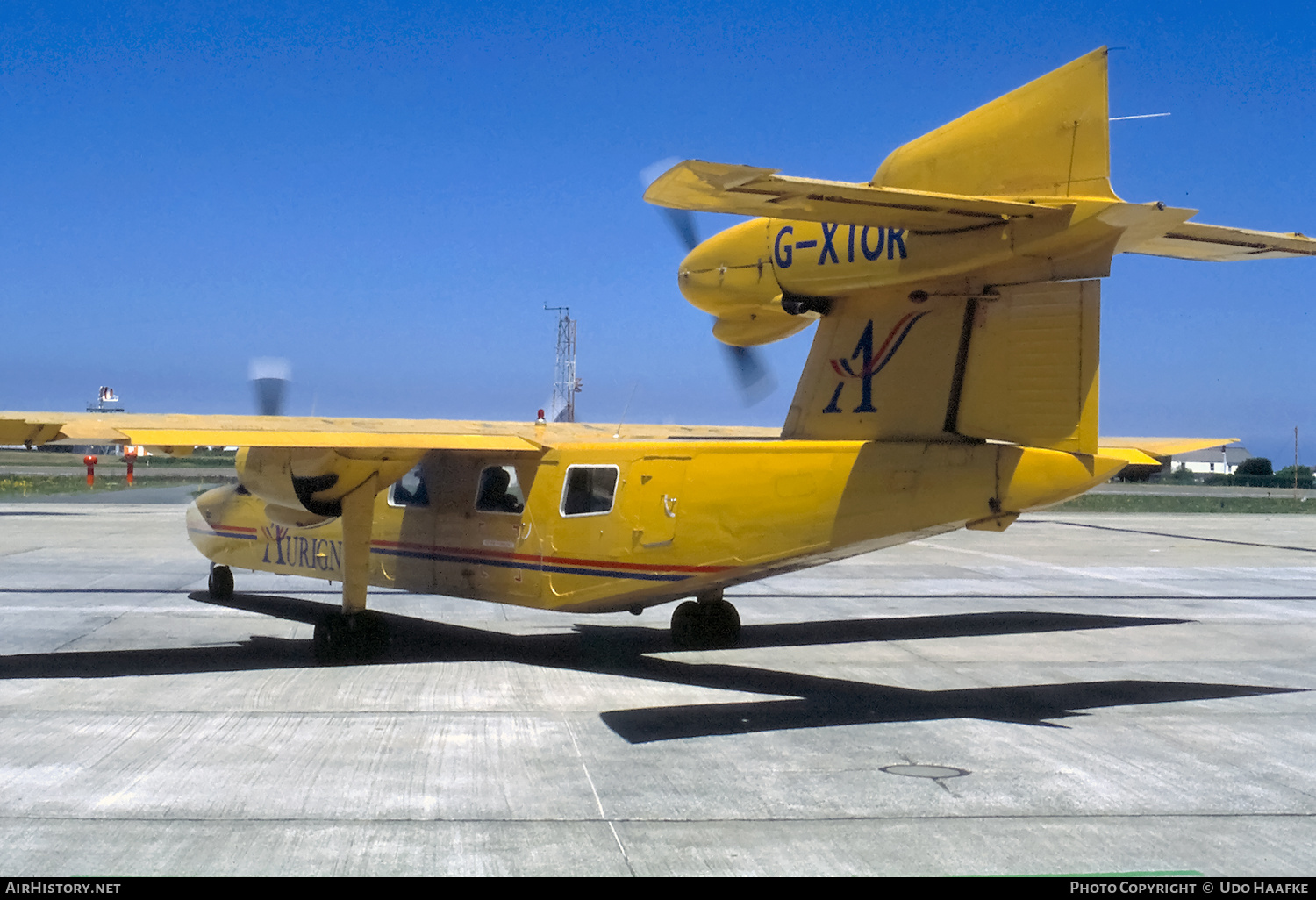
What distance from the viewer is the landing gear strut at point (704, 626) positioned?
13.1 metres

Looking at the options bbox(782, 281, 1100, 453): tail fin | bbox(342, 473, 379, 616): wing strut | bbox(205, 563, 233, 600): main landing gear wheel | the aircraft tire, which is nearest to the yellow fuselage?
bbox(782, 281, 1100, 453): tail fin

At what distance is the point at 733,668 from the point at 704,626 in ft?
4.34

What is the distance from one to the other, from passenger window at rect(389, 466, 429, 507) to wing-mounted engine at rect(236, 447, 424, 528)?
2.23ft

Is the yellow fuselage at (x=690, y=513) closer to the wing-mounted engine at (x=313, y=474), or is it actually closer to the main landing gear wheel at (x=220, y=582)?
the wing-mounted engine at (x=313, y=474)

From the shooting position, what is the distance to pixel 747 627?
48.8ft

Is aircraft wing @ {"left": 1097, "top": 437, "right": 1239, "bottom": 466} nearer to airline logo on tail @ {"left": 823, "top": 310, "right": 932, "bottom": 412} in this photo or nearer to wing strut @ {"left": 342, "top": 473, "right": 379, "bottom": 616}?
airline logo on tail @ {"left": 823, "top": 310, "right": 932, "bottom": 412}

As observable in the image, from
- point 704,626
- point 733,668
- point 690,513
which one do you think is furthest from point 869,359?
point 704,626

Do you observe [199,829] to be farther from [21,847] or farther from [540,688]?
[540,688]

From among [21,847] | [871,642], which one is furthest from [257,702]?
[871,642]

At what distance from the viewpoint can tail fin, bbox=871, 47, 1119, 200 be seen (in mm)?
8609

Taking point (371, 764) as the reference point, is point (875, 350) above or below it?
above

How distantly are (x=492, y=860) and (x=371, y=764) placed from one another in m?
2.26

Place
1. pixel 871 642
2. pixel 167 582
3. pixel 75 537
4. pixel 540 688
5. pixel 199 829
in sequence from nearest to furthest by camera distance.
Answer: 1. pixel 199 829
2. pixel 540 688
3. pixel 871 642
4. pixel 167 582
5. pixel 75 537

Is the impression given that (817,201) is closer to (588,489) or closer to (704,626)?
(588,489)
